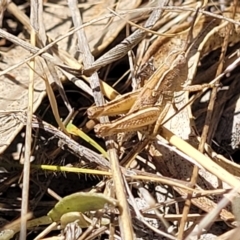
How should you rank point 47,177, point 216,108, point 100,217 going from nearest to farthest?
point 100,217 < point 47,177 < point 216,108

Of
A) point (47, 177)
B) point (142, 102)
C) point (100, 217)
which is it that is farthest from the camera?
point (47, 177)

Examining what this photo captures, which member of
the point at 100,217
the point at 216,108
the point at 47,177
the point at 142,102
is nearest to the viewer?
the point at 100,217

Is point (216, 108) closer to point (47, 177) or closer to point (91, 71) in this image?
point (91, 71)

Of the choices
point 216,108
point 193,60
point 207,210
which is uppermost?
point 193,60

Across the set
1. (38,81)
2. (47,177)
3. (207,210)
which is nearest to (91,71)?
(38,81)

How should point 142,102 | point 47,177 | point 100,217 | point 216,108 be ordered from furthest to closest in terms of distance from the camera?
point 216,108 → point 47,177 → point 142,102 → point 100,217

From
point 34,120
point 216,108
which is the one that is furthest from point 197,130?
point 34,120

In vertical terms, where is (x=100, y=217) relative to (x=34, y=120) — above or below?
below

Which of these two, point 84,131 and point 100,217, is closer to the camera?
point 100,217

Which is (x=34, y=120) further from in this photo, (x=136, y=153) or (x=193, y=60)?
(x=193, y=60)
